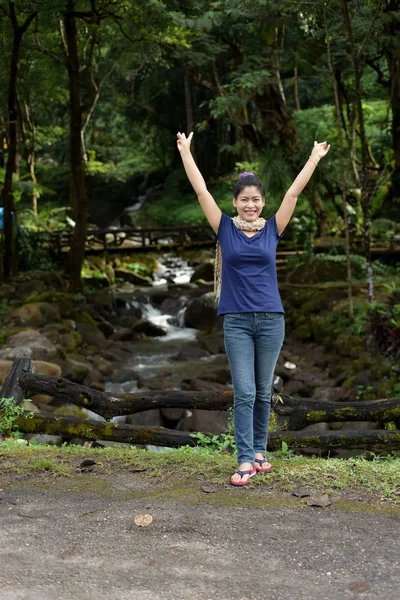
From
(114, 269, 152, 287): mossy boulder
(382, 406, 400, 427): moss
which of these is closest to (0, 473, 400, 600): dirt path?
(382, 406, 400, 427): moss

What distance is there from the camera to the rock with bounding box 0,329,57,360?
12.4 metres

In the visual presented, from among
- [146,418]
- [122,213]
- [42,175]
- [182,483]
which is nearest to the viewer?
[182,483]

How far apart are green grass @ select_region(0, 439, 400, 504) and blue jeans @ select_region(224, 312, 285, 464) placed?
328 millimetres

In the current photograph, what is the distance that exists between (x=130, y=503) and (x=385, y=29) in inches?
450

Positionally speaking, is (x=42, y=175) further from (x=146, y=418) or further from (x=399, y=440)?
(x=399, y=440)

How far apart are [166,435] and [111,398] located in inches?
28.4

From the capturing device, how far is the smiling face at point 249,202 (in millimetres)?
4254

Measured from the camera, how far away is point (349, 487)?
4.23 metres

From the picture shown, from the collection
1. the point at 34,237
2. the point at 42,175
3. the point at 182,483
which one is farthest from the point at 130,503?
the point at 42,175

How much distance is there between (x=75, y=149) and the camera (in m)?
17.5

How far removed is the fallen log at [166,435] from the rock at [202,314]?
12.2 metres

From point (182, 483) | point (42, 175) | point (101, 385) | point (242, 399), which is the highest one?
point (42, 175)

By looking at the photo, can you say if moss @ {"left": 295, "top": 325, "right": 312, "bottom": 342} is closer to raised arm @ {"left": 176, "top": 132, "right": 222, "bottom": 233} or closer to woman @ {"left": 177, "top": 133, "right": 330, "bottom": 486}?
woman @ {"left": 177, "top": 133, "right": 330, "bottom": 486}

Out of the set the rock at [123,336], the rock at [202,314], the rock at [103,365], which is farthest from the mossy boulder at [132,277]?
the rock at [103,365]
